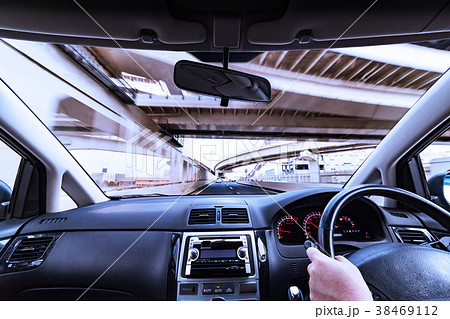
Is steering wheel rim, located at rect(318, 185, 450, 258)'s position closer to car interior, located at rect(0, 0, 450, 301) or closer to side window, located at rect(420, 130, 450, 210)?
car interior, located at rect(0, 0, 450, 301)

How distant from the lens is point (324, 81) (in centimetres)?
591

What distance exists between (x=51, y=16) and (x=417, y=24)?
2623 mm

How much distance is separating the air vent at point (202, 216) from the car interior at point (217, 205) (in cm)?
1

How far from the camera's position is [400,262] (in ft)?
3.48

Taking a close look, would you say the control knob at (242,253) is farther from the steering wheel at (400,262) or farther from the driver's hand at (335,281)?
the driver's hand at (335,281)

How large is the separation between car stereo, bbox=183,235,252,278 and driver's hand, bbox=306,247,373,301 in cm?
98

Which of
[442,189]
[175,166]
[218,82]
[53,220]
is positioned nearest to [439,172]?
[442,189]

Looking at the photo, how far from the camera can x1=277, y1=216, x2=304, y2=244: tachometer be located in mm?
1978

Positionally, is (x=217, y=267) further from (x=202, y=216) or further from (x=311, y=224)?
(x=311, y=224)

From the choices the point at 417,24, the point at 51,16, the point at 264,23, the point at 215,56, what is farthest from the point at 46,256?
the point at 417,24

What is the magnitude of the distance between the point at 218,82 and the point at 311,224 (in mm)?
1719

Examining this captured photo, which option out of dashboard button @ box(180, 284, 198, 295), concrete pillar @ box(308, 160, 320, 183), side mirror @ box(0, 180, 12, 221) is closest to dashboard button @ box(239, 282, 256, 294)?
dashboard button @ box(180, 284, 198, 295)

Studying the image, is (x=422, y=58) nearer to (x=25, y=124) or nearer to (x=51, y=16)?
(x=51, y=16)

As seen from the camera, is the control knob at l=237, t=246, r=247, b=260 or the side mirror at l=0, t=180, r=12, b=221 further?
the side mirror at l=0, t=180, r=12, b=221
